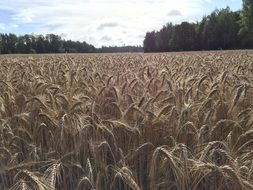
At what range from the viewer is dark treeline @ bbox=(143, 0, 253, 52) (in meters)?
82.7

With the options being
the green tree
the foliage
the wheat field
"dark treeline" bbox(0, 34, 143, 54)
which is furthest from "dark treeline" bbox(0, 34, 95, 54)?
the wheat field

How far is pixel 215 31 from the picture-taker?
96812 mm

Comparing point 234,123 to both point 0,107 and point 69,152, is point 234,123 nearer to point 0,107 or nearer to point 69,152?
point 69,152

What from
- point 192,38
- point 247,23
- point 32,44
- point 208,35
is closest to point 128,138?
point 247,23

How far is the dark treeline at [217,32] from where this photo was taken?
82700 mm

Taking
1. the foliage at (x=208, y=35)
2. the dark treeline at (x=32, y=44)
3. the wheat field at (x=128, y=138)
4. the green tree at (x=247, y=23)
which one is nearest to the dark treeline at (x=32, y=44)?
the dark treeline at (x=32, y=44)

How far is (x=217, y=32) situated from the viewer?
316 ft

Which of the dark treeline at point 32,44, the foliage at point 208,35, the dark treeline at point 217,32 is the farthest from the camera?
the dark treeline at point 32,44

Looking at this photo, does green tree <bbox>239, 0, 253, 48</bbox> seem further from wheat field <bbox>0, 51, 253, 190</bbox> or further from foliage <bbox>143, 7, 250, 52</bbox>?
wheat field <bbox>0, 51, 253, 190</bbox>

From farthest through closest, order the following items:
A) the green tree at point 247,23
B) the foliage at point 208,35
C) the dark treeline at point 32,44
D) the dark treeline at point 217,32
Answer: the dark treeline at point 32,44 → the foliage at point 208,35 → the dark treeline at point 217,32 → the green tree at point 247,23

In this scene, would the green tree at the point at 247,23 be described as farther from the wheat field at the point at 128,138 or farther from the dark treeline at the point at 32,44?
the wheat field at the point at 128,138

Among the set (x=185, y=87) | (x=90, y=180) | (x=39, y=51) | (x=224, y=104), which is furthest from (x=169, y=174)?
(x=39, y=51)

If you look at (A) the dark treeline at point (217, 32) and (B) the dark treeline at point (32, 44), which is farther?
(B) the dark treeline at point (32, 44)

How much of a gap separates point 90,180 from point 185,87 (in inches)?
113
